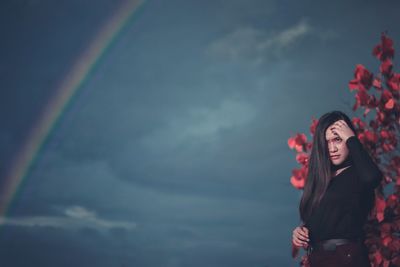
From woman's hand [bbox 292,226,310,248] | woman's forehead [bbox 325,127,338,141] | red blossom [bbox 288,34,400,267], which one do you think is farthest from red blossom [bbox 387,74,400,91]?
woman's hand [bbox 292,226,310,248]

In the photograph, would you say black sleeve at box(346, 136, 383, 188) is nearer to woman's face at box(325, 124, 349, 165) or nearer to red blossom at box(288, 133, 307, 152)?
woman's face at box(325, 124, 349, 165)

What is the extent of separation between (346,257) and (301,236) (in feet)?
1.61

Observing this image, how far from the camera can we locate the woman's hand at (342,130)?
3.60 metres

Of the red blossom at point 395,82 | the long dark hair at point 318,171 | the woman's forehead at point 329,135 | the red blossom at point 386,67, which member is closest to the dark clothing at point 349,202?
the long dark hair at point 318,171

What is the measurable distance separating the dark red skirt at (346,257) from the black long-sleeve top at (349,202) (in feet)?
0.31

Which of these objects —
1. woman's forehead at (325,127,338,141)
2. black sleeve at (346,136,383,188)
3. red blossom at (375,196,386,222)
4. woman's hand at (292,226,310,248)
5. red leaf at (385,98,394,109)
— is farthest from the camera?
red leaf at (385,98,394,109)

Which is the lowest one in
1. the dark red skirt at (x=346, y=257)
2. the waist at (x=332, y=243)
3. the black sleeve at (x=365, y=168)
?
the dark red skirt at (x=346, y=257)

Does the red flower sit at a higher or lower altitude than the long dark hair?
higher

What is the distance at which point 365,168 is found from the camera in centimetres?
321

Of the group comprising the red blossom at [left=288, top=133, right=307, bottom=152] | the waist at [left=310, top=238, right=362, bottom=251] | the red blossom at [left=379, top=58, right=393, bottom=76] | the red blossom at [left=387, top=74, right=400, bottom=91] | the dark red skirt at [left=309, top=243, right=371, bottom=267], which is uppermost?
the red blossom at [left=379, top=58, right=393, bottom=76]

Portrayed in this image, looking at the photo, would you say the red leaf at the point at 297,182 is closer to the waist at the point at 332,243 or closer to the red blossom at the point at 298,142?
the red blossom at the point at 298,142

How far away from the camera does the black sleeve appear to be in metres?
3.17

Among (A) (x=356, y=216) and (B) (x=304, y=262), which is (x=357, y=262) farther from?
(B) (x=304, y=262)

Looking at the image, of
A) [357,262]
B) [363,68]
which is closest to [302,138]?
[363,68]
